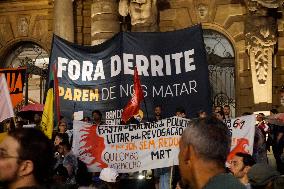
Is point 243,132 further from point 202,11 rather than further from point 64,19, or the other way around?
point 64,19

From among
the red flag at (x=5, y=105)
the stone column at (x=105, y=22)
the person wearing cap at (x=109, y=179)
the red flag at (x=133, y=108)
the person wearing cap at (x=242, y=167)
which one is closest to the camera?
the person wearing cap at (x=242, y=167)

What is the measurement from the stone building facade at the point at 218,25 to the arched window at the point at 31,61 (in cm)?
37

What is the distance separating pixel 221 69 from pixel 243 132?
23.5 ft

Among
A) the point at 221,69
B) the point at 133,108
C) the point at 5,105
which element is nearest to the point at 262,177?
the point at 5,105

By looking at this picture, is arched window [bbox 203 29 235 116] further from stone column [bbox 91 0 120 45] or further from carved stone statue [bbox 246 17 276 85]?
stone column [bbox 91 0 120 45]

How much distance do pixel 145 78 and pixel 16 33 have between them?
848 centimetres

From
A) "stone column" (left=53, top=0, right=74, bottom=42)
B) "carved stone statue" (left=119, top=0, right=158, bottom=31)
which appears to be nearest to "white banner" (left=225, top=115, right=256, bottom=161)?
"carved stone statue" (left=119, top=0, right=158, bottom=31)

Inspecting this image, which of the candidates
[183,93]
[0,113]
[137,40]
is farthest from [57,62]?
[0,113]

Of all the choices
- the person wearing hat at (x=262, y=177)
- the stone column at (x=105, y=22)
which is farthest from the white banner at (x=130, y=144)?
the stone column at (x=105, y=22)

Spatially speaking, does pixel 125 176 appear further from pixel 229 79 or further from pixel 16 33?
pixel 16 33

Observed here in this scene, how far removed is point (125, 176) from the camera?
37.7ft

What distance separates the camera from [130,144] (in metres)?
10.9

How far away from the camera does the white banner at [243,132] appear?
35.4 ft

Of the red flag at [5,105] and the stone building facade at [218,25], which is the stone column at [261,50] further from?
the red flag at [5,105]
